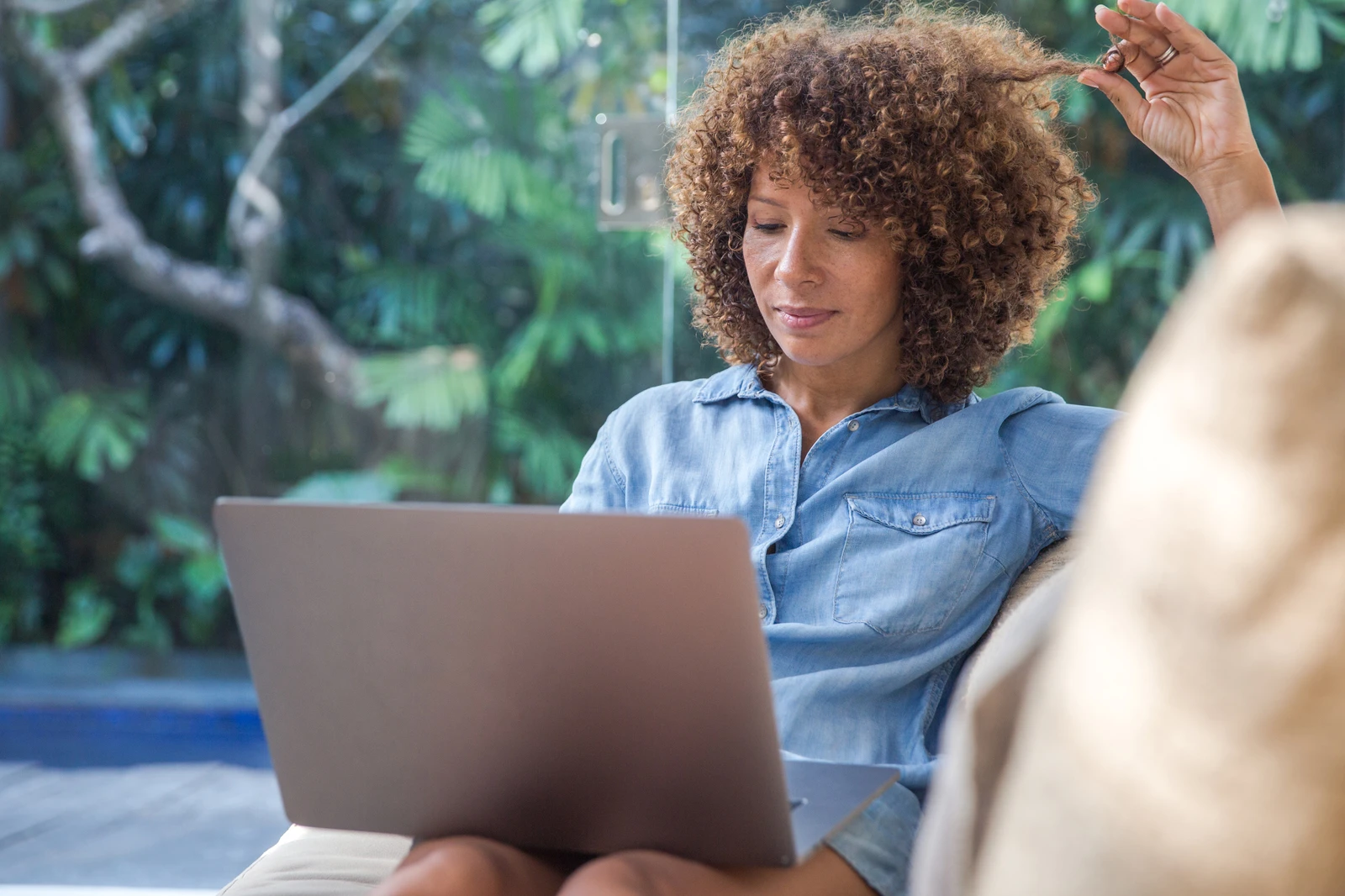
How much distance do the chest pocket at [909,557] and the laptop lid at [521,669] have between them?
0.40 meters

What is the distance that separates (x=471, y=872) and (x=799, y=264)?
0.72 m

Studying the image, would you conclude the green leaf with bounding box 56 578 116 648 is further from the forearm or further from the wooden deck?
the forearm

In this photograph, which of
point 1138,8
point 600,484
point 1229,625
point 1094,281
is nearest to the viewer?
point 1229,625

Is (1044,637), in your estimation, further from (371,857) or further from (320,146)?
(320,146)

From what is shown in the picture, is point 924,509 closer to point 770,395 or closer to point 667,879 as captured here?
point 770,395

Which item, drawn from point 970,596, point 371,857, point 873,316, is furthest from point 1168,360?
point 371,857

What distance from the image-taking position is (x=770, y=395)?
1.49m

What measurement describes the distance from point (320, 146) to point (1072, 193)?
1.88m

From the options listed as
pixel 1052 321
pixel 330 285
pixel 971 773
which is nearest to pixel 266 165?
pixel 330 285

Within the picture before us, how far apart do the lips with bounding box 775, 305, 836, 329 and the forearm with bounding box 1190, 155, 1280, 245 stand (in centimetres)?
40

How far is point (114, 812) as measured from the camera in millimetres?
2703

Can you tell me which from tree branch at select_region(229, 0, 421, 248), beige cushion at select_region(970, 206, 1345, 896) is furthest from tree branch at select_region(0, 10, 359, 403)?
beige cushion at select_region(970, 206, 1345, 896)

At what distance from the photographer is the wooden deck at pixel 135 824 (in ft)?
8.08

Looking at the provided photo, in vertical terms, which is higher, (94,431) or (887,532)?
(887,532)
